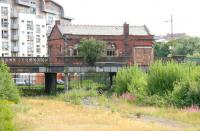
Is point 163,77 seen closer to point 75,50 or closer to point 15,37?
point 75,50

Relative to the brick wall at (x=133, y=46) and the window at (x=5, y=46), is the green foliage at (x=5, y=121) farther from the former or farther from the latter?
the window at (x=5, y=46)

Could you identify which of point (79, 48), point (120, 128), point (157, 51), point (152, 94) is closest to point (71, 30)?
point (79, 48)

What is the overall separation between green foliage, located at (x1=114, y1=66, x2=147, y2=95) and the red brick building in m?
14.6

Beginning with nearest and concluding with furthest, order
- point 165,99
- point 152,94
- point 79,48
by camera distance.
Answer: point 165,99
point 152,94
point 79,48

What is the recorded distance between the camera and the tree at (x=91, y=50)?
64.6m

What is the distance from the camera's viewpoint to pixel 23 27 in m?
107

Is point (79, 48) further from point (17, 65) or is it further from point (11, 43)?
point (11, 43)

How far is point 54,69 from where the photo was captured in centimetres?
6334

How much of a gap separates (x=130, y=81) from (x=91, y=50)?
1251 centimetres

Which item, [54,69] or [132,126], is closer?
[132,126]

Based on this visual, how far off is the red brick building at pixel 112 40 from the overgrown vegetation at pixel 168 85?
64.3 ft

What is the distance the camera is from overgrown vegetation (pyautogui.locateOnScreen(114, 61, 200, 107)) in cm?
3959

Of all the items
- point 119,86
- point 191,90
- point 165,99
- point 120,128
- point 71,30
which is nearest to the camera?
point 120,128

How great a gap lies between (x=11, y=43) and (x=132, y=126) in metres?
83.8
